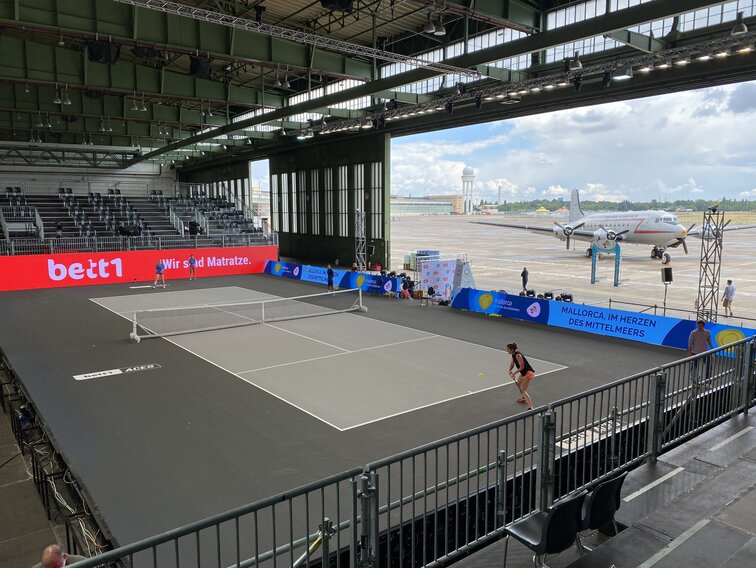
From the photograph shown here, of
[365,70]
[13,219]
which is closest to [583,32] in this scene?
[365,70]

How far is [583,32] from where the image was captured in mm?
17109

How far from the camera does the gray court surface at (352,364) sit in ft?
42.7

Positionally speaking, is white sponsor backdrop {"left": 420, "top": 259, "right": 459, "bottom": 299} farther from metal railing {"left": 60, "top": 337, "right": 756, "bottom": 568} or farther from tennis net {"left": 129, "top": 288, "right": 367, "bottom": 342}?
metal railing {"left": 60, "top": 337, "right": 756, "bottom": 568}

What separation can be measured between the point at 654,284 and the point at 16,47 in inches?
1358

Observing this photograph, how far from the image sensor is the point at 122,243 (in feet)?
119

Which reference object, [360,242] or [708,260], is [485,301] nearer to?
[708,260]

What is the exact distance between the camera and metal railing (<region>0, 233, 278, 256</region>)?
33219 mm

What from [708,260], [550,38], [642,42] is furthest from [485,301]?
[642,42]

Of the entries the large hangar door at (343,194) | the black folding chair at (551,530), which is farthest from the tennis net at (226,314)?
the black folding chair at (551,530)

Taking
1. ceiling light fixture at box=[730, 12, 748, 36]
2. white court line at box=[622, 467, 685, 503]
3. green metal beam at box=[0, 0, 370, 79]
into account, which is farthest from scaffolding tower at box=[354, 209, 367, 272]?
white court line at box=[622, 467, 685, 503]

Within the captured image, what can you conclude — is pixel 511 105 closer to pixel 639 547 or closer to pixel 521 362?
pixel 521 362

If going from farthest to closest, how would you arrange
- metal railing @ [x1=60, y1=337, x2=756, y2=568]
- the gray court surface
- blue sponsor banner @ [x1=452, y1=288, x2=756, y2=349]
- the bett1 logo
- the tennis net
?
the bett1 logo, the tennis net, blue sponsor banner @ [x1=452, y1=288, x2=756, y2=349], the gray court surface, metal railing @ [x1=60, y1=337, x2=756, y2=568]

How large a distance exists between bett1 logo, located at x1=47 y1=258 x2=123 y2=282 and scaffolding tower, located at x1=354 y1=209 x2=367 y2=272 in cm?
1533

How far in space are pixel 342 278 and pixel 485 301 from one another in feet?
35.3
